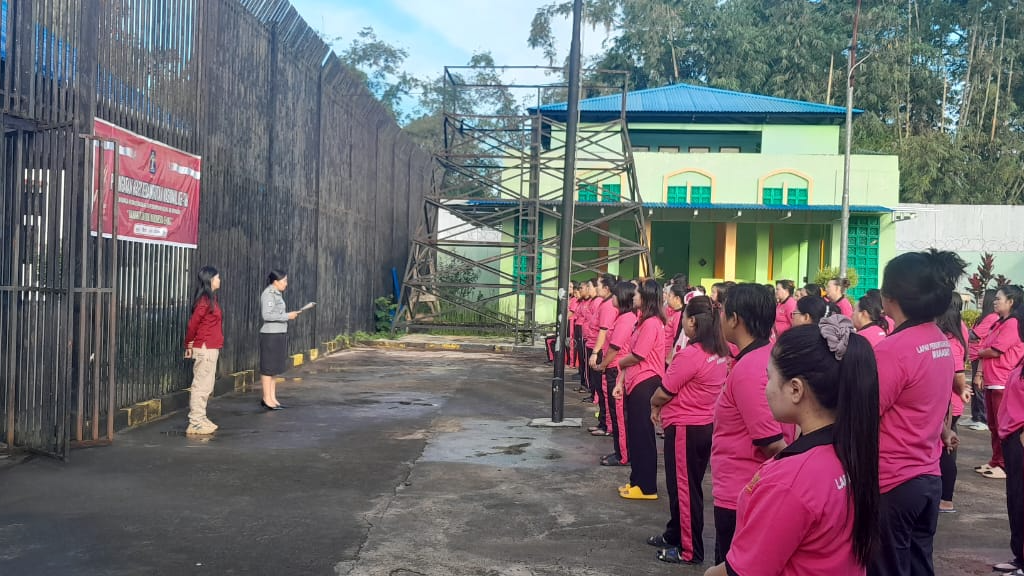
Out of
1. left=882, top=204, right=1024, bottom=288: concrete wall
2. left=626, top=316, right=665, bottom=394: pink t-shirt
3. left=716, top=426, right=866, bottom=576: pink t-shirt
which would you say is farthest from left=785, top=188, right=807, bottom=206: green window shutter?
left=716, top=426, right=866, bottom=576: pink t-shirt

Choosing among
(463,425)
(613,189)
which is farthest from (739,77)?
(463,425)

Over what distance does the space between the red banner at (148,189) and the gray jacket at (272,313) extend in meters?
1.13

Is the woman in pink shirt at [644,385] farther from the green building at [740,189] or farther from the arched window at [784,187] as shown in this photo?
the arched window at [784,187]

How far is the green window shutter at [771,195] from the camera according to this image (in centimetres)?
2738

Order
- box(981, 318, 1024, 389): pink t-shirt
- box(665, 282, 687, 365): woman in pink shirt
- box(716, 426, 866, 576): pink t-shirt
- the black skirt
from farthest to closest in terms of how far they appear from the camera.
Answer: the black skirt
box(665, 282, 687, 365): woman in pink shirt
box(981, 318, 1024, 389): pink t-shirt
box(716, 426, 866, 576): pink t-shirt

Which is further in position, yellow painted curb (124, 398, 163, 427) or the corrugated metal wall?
yellow painted curb (124, 398, 163, 427)

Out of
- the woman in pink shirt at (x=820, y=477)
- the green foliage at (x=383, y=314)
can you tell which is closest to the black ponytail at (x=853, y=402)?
the woman in pink shirt at (x=820, y=477)

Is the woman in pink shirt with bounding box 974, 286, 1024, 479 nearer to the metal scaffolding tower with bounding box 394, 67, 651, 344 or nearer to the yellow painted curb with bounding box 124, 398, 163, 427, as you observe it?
the yellow painted curb with bounding box 124, 398, 163, 427

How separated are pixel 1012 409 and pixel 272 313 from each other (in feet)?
28.0

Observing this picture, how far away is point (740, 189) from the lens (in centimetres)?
2745

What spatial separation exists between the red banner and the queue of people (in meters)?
5.16

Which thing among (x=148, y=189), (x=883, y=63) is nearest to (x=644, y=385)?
(x=148, y=189)

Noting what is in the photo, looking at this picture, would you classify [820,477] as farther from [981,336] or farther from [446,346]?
[446,346]

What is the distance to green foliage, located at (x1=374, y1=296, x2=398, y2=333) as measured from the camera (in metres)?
23.5
